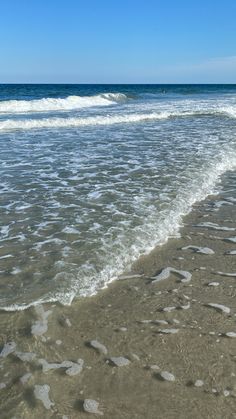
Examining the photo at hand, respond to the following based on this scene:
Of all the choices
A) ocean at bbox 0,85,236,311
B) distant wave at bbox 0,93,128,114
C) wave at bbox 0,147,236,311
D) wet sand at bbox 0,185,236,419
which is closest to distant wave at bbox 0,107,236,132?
ocean at bbox 0,85,236,311

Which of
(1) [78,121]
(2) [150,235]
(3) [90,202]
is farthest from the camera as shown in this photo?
(1) [78,121]

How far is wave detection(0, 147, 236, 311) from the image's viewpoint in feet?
13.0

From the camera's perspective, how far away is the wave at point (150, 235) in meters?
3.96

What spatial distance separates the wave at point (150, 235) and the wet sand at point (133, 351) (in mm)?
119

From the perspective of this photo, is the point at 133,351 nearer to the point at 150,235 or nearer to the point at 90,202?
the point at 150,235

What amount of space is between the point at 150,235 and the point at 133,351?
236cm

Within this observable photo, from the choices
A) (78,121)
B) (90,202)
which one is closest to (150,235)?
(90,202)

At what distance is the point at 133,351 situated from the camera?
3170mm

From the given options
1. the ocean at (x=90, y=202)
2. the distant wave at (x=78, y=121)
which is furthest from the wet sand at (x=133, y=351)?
the distant wave at (x=78, y=121)

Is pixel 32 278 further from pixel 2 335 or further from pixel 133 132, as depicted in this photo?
pixel 133 132

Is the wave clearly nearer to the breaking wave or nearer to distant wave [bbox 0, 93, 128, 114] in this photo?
the breaking wave

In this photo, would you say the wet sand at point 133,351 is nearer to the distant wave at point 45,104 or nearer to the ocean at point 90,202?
the ocean at point 90,202

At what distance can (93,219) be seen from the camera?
588 centimetres

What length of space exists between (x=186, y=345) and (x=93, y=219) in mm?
2892
